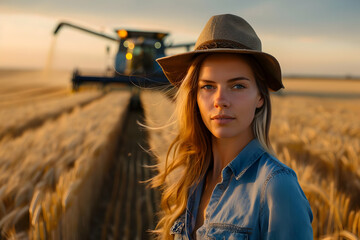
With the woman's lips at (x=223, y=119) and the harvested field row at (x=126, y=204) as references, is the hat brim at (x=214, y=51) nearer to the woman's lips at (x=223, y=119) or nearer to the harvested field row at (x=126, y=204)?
the woman's lips at (x=223, y=119)

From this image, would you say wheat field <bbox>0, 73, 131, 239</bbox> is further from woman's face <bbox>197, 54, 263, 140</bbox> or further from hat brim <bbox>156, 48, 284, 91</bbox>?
woman's face <bbox>197, 54, 263, 140</bbox>

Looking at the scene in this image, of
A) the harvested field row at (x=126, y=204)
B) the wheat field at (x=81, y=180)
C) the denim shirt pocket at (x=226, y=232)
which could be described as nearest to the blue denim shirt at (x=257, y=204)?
the denim shirt pocket at (x=226, y=232)

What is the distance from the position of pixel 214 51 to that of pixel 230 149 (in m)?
0.38

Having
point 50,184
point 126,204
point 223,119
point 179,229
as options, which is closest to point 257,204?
point 223,119

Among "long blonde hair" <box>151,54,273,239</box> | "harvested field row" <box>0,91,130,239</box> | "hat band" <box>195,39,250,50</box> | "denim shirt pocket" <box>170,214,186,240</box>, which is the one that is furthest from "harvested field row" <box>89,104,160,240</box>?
"hat band" <box>195,39,250,50</box>

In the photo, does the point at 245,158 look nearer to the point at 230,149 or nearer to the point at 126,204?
the point at 230,149

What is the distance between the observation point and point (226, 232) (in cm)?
101

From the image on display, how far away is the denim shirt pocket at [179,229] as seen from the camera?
50.3 inches

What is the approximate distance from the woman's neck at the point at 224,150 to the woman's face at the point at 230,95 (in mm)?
67

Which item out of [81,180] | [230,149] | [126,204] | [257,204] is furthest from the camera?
[126,204]

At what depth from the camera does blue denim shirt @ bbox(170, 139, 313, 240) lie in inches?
34.0

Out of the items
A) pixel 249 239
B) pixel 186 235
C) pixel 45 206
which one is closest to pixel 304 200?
pixel 249 239

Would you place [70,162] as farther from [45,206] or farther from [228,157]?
[228,157]

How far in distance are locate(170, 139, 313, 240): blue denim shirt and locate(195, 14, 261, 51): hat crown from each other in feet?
1.14
